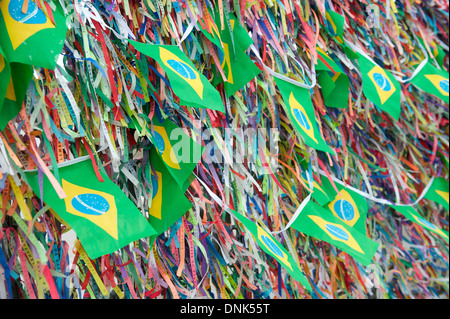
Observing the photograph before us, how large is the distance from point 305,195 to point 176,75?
0.97 ft

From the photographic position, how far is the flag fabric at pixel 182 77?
0.51 m

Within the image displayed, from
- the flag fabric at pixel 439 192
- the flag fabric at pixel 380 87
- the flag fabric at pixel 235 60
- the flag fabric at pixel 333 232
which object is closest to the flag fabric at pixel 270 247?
the flag fabric at pixel 333 232

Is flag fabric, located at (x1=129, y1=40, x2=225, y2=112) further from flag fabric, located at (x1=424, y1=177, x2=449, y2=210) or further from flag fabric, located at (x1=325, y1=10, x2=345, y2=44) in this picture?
flag fabric, located at (x1=424, y1=177, x2=449, y2=210)

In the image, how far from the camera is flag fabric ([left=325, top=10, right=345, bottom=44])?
706 millimetres

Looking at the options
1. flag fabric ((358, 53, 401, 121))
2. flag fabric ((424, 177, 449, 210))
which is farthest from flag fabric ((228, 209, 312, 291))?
flag fabric ((424, 177, 449, 210))

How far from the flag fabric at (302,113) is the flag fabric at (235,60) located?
0.06m

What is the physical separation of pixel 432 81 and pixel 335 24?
22 centimetres

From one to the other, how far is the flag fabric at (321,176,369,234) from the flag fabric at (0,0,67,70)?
44 cm

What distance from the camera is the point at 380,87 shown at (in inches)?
28.5

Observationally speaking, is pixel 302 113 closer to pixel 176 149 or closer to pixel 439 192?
pixel 176 149

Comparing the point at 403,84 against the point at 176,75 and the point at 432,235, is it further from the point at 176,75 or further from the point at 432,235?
the point at 176,75

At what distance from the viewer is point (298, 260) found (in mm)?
700

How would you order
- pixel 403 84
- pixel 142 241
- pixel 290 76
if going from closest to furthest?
pixel 142 241 < pixel 290 76 < pixel 403 84

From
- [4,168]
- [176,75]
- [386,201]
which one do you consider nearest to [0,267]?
[4,168]
